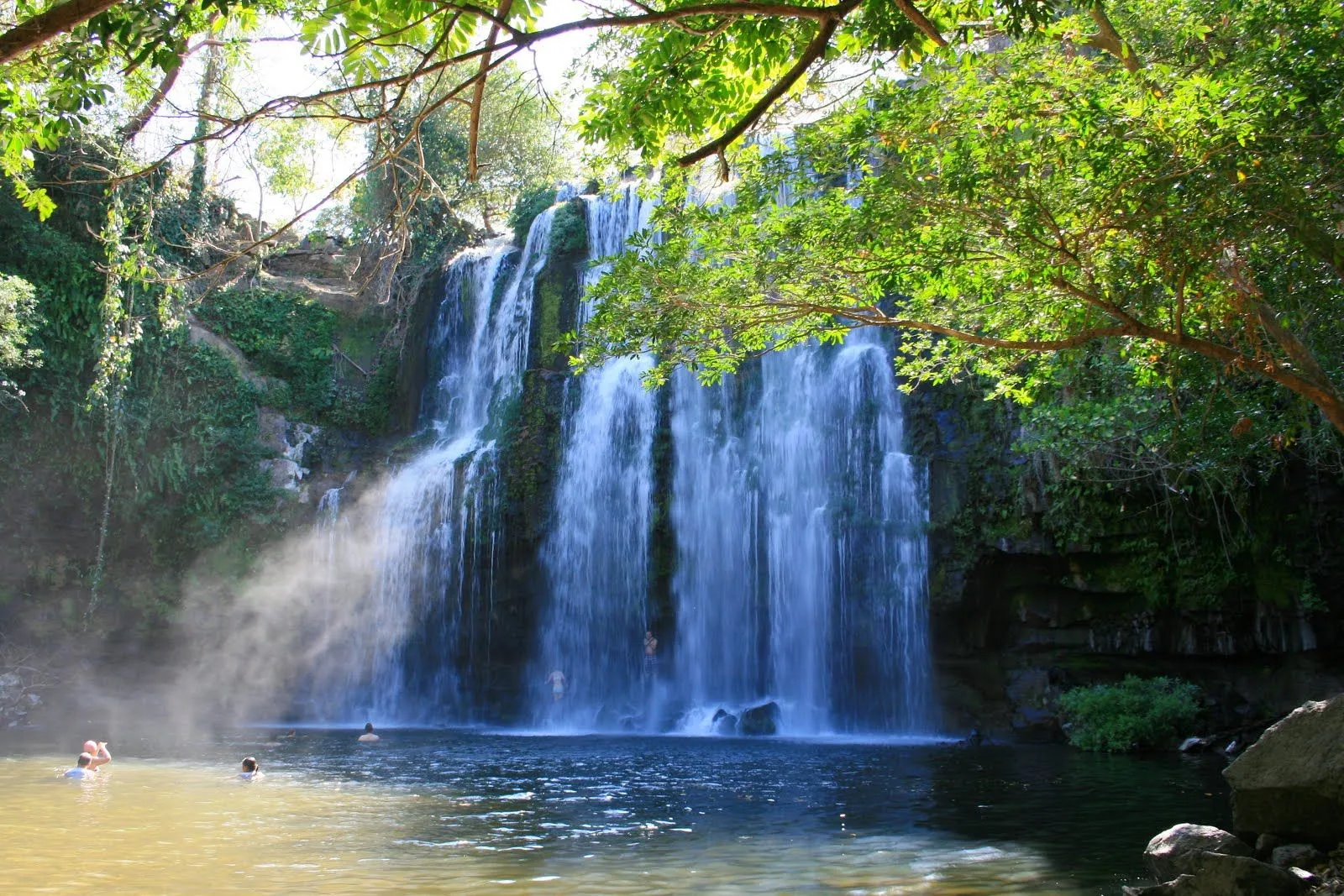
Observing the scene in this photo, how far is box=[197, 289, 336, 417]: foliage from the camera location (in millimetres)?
26109

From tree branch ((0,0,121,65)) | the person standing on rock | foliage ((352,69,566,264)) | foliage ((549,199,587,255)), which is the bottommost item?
the person standing on rock

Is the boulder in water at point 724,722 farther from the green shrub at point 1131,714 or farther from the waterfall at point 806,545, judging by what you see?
the green shrub at point 1131,714

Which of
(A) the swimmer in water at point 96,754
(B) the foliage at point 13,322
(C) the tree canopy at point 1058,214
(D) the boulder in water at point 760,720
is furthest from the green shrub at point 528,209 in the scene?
(C) the tree canopy at point 1058,214

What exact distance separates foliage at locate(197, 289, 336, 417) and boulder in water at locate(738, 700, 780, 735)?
45.6 ft

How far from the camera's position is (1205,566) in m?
16.7

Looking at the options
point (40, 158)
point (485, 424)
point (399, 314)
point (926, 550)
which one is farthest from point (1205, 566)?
point (40, 158)

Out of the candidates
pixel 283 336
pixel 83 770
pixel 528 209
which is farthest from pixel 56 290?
A: pixel 83 770

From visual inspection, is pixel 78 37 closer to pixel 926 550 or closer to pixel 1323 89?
pixel 1323 89

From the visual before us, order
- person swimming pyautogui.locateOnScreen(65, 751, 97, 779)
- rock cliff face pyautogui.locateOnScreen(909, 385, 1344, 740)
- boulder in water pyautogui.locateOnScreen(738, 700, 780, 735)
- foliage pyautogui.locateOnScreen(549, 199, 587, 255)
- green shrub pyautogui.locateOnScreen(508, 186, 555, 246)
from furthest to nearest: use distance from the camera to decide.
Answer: green shrub pyautogui.locateOnScreen(508, 186, 555, 246) < foliage pyautogui.locateOnScreen(549, 199, 587, 255) < boulder in water pyautogui.locateOnScreen(738, 700, 780, 735) < rock cliff face pyautogui.locateOnScreen(909, 385, 1344, 740) < person swimming pyautogui.locateOnScreen(65, 751, 97, 779)

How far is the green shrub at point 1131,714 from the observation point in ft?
49.9

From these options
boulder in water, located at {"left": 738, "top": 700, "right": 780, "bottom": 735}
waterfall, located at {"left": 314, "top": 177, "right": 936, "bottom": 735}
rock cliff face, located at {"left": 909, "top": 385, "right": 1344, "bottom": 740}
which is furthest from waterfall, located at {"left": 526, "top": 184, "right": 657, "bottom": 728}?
rock cliff face, located at {"left": 909, "top": 385, "right": 1344, "bottom": 740}

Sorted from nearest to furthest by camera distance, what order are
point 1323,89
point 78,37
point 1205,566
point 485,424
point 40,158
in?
point 78,37, point 1323,89, point 1205,566, point 40,158, point 485,424

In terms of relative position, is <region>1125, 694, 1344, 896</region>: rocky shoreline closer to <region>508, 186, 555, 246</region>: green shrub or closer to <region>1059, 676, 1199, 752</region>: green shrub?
<region>1059, 676, 1199, 752</region>: green shrub

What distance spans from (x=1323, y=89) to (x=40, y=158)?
22.8m
